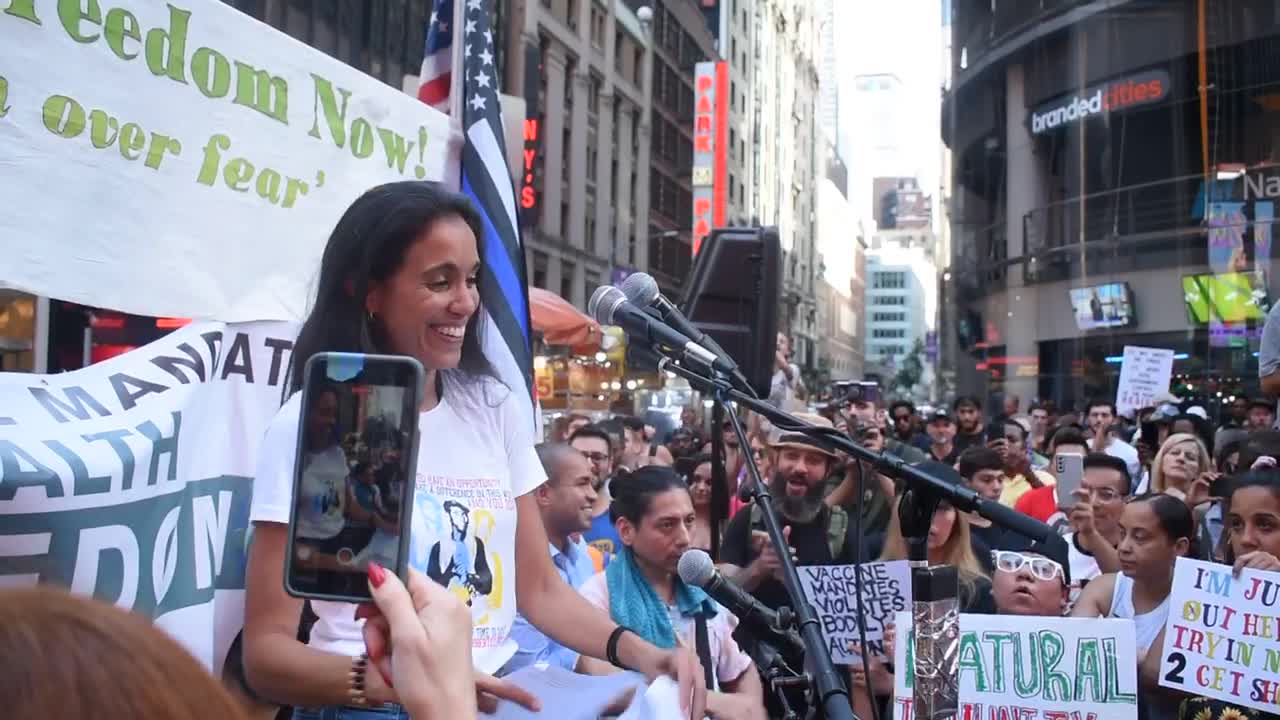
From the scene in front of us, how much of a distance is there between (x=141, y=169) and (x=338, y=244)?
0.94 meters

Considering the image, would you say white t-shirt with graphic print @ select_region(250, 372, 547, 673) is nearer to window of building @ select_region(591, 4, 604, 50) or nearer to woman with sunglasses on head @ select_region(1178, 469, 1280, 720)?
woman with sunglasses on head @ select_region(1178, 469, 1280, 720)

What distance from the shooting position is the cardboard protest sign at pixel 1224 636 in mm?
3391

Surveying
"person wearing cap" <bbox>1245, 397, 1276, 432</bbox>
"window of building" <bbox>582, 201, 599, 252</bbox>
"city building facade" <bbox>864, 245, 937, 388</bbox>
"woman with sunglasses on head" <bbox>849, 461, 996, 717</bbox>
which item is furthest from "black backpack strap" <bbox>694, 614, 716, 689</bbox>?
"city building facade" <bbox>864, 245, 937, 388</bbox>

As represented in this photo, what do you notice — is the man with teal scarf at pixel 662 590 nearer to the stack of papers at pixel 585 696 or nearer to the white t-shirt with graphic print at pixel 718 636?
the white t-shirt with graphic print at pixel 718 636

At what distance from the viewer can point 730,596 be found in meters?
2.58

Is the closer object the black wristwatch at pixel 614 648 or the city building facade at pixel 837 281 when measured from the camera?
the black wristwatch at pixel 614 648

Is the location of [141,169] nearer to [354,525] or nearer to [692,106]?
[354,525]

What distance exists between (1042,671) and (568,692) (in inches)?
52.8

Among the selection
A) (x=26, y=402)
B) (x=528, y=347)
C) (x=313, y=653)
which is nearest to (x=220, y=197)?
(x=26, y=402)

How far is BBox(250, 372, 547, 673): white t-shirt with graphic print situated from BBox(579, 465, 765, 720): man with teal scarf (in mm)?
1202

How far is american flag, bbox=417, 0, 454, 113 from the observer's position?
A: 179 inches

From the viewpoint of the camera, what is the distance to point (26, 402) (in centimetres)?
261

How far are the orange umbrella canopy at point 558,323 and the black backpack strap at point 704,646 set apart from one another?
6.86m

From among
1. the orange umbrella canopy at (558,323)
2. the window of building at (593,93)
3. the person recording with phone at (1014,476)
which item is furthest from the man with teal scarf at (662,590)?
the window of building at (593,93)
